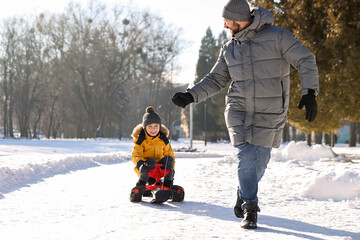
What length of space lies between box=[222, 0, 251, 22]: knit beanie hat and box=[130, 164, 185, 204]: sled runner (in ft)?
7.78

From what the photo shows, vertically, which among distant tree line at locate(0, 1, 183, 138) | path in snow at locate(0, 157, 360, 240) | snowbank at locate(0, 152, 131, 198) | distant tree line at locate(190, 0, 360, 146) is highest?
distant tree line at locate(0, 1, 183, 138)

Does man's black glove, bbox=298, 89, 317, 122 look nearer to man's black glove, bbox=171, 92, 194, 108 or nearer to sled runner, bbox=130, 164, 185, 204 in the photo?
man's black glove, bbox=171, 92, 194, 108

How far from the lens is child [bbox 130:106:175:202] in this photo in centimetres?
601

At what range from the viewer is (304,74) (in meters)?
3.96

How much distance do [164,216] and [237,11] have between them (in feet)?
7.07

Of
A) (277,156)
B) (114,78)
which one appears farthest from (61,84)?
(277,156)

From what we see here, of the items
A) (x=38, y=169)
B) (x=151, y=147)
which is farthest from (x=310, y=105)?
(x=38, y=169)

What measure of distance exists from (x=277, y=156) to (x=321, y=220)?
9545mm

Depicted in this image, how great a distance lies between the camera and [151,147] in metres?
6.20

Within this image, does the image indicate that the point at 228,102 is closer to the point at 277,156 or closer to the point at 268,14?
the point at 268,14

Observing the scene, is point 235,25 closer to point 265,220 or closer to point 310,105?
point 310,105

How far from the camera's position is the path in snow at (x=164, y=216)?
12.6ft

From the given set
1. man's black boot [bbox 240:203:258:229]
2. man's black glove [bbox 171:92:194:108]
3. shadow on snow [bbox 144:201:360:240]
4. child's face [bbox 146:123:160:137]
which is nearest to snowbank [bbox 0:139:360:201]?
shadow on snow [bbox 144:201:360:240]

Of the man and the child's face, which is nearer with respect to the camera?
the man
